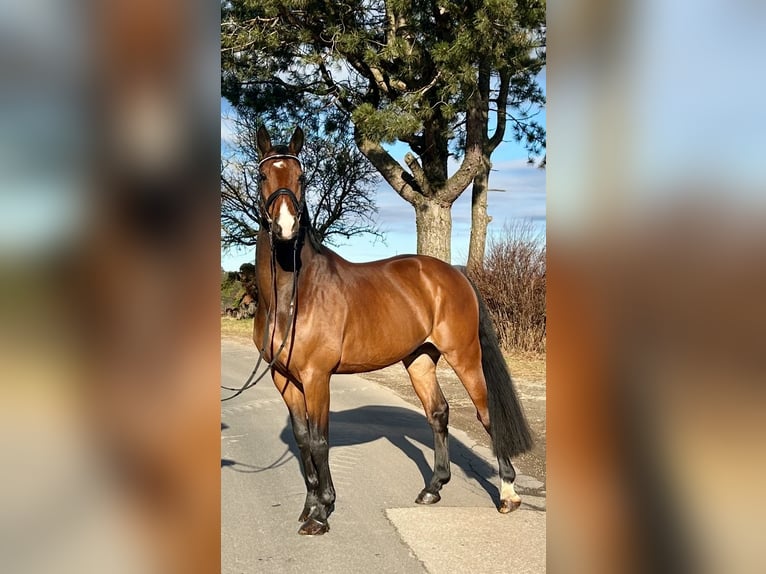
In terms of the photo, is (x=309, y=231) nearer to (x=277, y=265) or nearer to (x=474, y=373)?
(x=277, y=265)

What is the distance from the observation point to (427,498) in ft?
13.1

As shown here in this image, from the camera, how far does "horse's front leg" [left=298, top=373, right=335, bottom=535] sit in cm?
352

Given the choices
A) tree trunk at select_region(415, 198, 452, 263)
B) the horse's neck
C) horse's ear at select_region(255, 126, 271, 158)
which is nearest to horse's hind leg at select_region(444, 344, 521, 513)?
the horse's neck

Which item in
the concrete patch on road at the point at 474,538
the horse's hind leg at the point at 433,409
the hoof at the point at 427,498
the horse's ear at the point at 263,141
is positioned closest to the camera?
the concrete patch on road at the point at 474,538

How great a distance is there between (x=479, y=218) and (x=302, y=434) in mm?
8892

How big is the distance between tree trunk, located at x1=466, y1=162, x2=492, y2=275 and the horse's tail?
7.46 m

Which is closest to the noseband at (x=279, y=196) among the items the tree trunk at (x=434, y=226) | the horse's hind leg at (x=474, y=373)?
the horse's hind leg at (x=474, y=373)

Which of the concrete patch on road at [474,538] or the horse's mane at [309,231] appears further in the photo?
the horse's mane at [309,231]

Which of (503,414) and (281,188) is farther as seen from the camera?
(503,414)

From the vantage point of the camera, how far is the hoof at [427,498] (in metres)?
4.00

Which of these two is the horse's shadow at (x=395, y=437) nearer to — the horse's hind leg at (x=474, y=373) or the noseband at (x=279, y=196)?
the horse's hind leg at (x=474, y=373)

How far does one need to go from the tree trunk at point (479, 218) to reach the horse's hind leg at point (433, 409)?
7.20 m

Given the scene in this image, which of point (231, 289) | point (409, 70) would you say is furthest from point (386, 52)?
point (231, 289)

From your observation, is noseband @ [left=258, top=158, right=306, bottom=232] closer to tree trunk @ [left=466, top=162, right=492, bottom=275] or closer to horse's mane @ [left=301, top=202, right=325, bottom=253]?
horse's mane @ [left=301, top=202, right=325, bottom=253]
